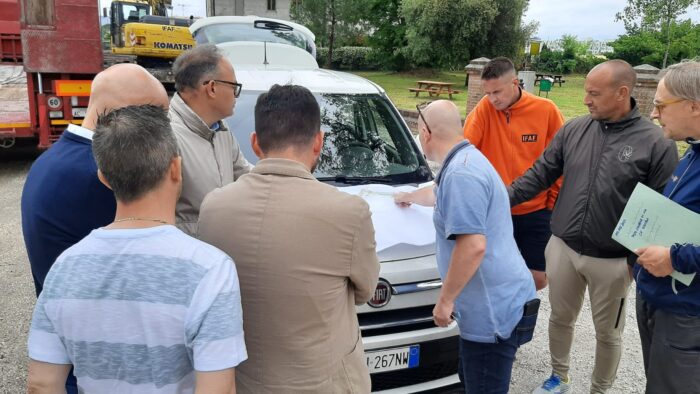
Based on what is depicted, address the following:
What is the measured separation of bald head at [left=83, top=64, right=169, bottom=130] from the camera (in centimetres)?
190

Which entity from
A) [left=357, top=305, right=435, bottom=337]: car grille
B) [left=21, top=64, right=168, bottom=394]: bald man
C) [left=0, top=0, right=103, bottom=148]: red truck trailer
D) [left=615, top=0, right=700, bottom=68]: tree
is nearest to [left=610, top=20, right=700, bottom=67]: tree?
[left=615, top=0, right=700, bottom=68]: tree

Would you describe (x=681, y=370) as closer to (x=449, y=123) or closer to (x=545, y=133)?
(x=449, y=123)

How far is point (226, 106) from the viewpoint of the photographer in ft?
7.86

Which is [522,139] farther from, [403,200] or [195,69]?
[195,69]

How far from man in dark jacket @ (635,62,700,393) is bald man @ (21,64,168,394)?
2221 mm

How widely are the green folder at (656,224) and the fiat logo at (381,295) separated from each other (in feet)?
3.75

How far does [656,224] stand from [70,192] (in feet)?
7.85

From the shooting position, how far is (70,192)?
178cm

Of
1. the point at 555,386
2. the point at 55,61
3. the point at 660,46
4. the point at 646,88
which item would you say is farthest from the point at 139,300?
the point at 660,46

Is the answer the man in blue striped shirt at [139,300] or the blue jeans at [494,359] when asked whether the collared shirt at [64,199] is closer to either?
the man in blue striped shirt at [139,300]

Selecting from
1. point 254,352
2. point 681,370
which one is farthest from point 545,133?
point 254,352

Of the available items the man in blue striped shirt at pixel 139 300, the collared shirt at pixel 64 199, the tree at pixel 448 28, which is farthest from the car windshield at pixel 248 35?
the tree at pixel 448 28

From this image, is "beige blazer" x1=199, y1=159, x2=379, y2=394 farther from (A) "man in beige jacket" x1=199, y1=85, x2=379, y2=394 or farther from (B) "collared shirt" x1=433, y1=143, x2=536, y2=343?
(B) "collared shirt" x1=433, y1=143, x2=536, y2=343

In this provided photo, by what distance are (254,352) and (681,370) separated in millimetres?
1830
